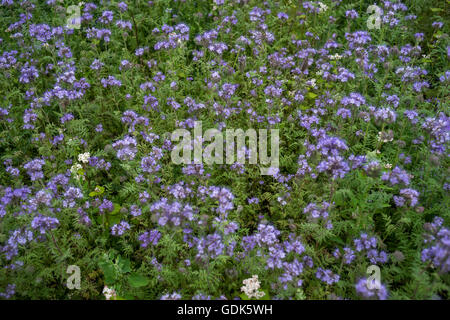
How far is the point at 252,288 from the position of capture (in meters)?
3.91

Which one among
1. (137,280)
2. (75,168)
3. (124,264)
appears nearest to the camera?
(137,280)

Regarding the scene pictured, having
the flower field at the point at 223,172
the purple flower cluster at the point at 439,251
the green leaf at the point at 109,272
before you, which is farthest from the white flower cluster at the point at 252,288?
the purple flower cluster at the point at 439,251

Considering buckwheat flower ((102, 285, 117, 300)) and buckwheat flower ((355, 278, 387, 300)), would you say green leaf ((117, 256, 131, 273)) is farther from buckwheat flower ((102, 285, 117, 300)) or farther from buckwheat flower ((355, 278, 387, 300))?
buckwheat flower ((355, 278, 387, 300))

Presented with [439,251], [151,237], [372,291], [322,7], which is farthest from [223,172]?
[322,7]

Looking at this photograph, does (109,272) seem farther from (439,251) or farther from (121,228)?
(439,251)

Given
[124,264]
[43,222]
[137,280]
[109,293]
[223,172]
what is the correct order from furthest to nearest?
1. [223,172]
2. [124,264]
3. [137,280]
4. [43,222]
5. [109,293]

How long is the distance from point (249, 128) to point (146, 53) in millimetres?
2756

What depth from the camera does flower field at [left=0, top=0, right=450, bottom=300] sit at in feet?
13.6

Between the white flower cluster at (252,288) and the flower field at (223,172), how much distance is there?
17mm

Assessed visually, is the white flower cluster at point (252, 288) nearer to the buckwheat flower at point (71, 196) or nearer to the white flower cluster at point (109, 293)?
the white flower cluster at point (109, 293)

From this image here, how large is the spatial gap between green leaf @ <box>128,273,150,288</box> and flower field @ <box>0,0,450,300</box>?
0.02m

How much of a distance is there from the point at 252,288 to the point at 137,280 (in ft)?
4.22

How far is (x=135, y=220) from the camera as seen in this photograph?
488 cm

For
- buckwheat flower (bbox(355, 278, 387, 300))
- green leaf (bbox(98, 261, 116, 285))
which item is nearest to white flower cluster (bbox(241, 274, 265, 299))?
buckwheat flower (bbox(355, 278, 387, 300))
